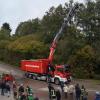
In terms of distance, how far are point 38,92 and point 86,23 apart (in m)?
23.3

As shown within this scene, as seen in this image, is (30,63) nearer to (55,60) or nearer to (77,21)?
(55,60)

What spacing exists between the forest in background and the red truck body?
6.50 metres

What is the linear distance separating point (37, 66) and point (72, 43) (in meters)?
10.0

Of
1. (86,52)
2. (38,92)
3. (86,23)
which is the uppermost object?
(86,23)

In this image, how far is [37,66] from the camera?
53.7m

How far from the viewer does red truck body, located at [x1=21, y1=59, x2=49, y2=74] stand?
5284cm

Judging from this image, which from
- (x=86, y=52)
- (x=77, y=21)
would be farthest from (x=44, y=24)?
(x=86, y=52)

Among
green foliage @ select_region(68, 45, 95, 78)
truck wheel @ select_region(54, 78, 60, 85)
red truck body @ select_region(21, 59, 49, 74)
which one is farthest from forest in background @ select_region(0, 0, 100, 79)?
truck wheel @ select_region(54, 78, 60, 85)

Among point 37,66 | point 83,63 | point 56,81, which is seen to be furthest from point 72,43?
point 56,81

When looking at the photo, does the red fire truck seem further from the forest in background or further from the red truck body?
the forest in background

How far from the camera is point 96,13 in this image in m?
65.3

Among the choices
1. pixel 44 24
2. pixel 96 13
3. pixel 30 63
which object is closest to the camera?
pixel 30 63

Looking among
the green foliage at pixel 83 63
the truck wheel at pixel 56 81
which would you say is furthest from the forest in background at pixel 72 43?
the truck wheel at pixel 56 81

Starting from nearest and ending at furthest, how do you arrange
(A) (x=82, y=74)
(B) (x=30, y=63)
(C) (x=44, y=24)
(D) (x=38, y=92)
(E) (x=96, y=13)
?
(D) (x=38, y=92)
(B) (x=30, y=63)
(A) (x=82, y=74)
(E) (x=96, y=13)
(C) (x=44, y=24)
